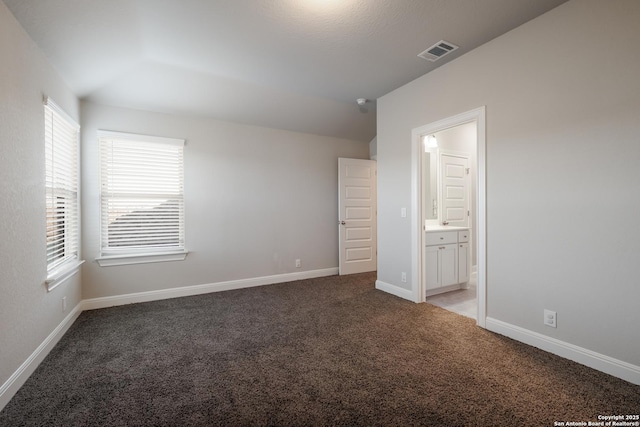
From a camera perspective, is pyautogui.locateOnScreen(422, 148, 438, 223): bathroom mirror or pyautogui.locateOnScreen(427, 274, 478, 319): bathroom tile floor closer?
pyautogui.locateOnScreen(427, 274, 478, 319): bathroom tile floor

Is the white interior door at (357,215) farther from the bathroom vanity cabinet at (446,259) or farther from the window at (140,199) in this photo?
the window at (140,199)

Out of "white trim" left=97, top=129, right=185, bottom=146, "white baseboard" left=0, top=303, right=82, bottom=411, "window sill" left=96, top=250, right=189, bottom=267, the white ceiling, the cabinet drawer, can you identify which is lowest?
"white baseboard" left=0, top=303, right=82, bottom=411

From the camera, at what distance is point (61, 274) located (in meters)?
2.74

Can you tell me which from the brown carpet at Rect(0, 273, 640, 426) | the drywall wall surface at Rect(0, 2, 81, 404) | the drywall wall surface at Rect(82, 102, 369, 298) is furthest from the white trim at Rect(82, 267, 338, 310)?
the drywall wall surface at Rect(0, 2, 81, 404)

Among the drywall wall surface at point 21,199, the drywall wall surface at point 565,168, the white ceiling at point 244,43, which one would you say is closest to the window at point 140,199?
the white ceiling at point 244,43

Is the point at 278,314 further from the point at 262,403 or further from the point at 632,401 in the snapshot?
the point at 632,401

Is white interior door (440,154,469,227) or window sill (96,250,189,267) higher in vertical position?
white interior door (440,154,469,227)

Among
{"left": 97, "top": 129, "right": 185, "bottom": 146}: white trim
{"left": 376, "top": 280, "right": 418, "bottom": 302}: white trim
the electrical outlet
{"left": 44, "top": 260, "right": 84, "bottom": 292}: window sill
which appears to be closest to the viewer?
the electrical outlet

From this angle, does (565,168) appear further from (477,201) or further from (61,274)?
(61,274)

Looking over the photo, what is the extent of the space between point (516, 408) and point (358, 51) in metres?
3.09

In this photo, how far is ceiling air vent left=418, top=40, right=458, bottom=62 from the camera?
9.14ft

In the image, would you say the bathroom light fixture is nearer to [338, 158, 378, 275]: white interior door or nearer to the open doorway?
the open doorway

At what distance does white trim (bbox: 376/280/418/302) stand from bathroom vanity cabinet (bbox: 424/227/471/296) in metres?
0.27

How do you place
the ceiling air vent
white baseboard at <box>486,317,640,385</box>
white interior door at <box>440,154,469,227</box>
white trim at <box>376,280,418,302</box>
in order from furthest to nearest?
1. white interior door at <box>440,154,469,227</box>
2. white trim at <box>376,280,418,302</box>
3. the ceiling air vent
4. white baseboard at <box>486,317,640,385</box>
